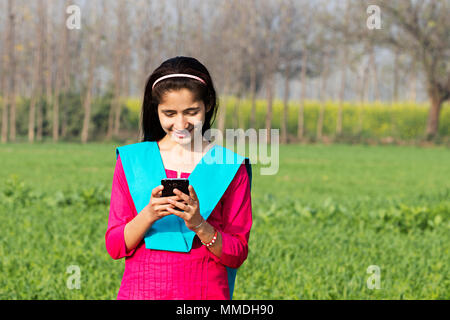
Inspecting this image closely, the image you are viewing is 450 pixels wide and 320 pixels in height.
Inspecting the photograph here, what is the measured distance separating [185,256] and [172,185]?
0.90 ft

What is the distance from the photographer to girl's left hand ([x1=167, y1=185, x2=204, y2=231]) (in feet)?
5.21

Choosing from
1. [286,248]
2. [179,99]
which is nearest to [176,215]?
[179,99]

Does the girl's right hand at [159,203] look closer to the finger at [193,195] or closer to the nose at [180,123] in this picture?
the finger at [193,195]

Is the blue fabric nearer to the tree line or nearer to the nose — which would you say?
the nose

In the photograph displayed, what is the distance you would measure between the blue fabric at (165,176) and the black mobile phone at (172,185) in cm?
13

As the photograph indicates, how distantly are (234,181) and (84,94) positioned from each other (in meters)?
31.3

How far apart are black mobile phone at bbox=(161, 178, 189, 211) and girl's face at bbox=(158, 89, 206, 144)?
23 cm

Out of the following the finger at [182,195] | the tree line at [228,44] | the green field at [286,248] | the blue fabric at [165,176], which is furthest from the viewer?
the tree line at [228,44]

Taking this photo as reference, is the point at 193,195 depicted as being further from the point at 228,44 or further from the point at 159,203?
the point at 228,44

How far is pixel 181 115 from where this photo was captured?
180 centimetres

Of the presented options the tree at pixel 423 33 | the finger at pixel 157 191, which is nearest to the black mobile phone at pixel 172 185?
the finger at pixel 157 191

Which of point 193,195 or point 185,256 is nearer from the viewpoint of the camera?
point 193,195

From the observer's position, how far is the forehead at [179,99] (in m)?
1.80
